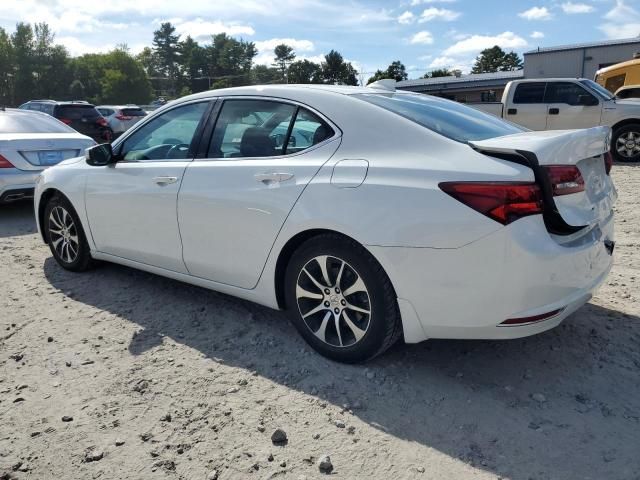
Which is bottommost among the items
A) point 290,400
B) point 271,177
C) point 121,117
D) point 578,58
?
point 290,400

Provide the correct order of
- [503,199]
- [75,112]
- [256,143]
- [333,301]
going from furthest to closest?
[75,112] < [256,143] < [333,301] < [503,199]

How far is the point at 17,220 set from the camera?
7.26 m

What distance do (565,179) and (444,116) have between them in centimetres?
90

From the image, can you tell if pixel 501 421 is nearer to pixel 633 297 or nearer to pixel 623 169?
pixel 633 297

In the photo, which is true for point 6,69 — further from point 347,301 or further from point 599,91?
point 347,301

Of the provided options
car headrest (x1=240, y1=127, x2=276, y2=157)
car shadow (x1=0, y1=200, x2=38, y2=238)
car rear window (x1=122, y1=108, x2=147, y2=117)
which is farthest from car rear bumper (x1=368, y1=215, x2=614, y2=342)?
car rear window (x1=122, y1=108, x2=147, y2=117)

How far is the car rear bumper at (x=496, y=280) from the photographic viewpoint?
246cm

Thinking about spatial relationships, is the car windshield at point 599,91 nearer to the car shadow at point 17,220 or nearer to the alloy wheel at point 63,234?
the alloy wheel at point 63,234

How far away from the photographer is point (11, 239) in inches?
245

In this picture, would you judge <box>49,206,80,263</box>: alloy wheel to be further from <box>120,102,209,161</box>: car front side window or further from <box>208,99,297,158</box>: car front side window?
<box>208,99,297,158</box>: car front side window

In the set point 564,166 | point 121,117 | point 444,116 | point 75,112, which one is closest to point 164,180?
point 444,116

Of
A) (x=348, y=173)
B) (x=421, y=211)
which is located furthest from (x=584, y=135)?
(x=348, y=173)

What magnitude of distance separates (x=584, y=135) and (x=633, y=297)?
172 centimetres

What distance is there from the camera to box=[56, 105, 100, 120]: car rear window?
16156mm
